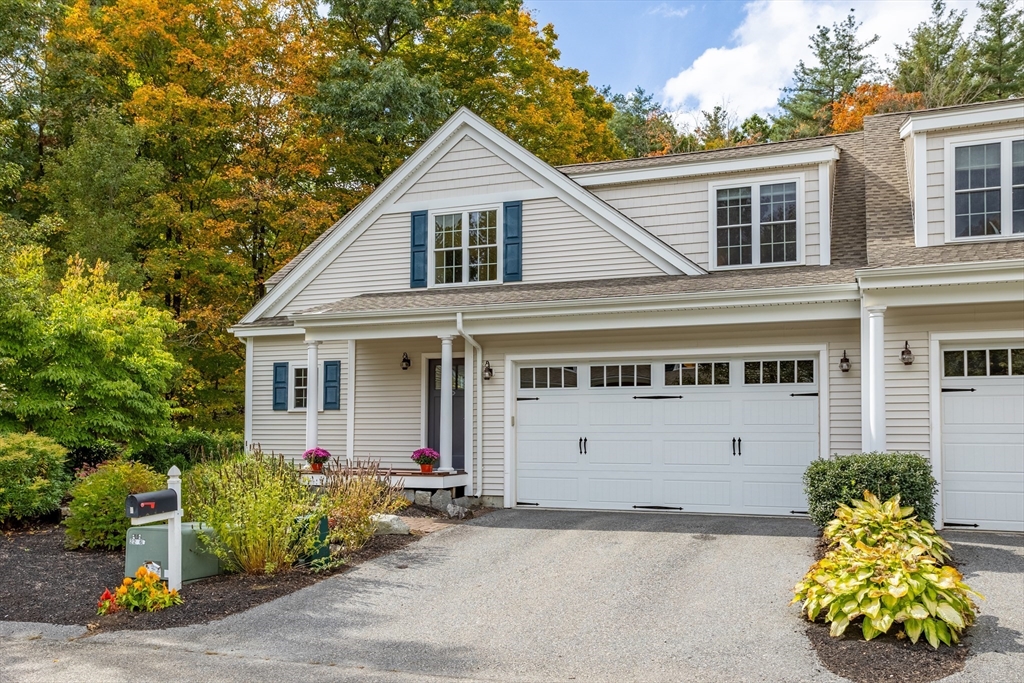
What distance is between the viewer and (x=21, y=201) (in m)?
22.2

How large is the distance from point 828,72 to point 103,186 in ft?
88.9

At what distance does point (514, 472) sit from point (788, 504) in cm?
395

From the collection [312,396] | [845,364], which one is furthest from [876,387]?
[312,396]

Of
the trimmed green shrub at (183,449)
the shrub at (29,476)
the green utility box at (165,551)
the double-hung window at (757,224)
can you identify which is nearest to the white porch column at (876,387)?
the double-hung window at (757,224)

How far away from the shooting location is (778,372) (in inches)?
464

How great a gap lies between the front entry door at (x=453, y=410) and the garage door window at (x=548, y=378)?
148cm

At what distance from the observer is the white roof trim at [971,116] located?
10.9m

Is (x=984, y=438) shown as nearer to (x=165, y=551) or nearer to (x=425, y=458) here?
(x=425, y=458)

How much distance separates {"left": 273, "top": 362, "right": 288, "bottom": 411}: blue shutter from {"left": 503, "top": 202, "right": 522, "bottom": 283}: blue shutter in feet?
16.2

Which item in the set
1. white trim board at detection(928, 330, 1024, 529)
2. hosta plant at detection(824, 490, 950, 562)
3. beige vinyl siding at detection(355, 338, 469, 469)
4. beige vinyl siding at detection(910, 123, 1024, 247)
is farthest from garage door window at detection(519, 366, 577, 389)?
hosta plant at detection(824, 490, 950, 562)

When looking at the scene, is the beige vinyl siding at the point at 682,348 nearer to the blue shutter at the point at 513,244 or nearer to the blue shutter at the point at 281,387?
the blue shutter at the point at 513,244

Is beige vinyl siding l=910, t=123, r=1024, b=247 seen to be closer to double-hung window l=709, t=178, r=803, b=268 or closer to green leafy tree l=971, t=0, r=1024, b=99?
double-hung window l=709, t=178, r=803, b=268

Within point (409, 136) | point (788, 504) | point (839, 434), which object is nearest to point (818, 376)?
point (839, 434)

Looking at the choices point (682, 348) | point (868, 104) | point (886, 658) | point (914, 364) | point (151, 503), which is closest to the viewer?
point (886, 658)
